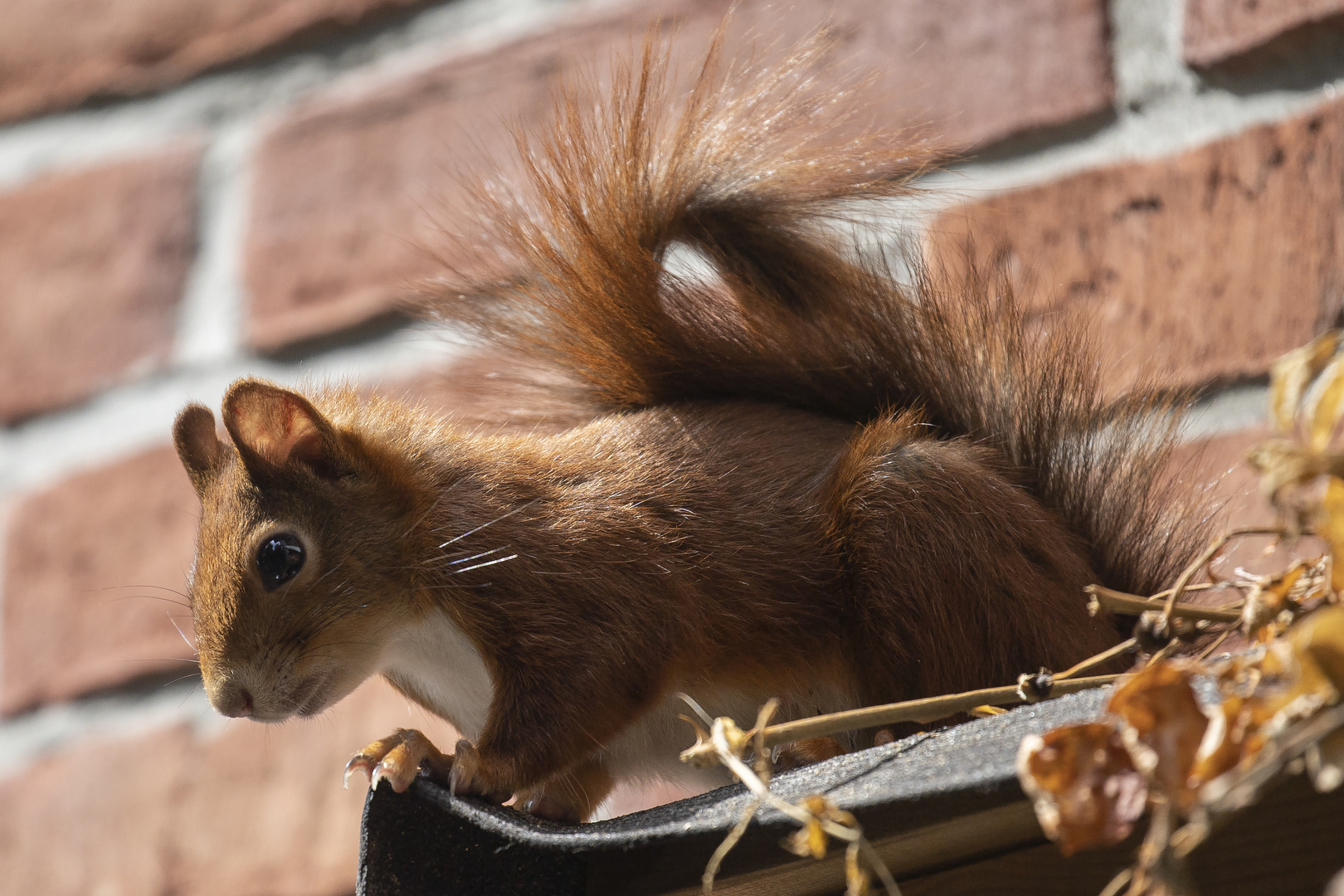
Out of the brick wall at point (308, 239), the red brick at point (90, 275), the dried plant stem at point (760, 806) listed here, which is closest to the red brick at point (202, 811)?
the brick wall at point (308, 239)

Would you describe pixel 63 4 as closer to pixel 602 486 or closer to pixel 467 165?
pixel 467 165

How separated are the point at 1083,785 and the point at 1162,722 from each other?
0.03 m

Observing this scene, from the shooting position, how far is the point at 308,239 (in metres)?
1.32

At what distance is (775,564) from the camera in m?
0.73

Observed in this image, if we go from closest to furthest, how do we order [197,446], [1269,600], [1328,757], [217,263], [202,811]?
[1328,757] < [1269,600] < [197,446] < [202,811] < [217,263]

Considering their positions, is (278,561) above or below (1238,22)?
below

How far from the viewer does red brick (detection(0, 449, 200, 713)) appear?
127 cm

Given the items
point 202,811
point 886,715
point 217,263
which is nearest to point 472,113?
point 217,263

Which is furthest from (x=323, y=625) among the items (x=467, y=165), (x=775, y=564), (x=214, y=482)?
(x=467, y=165)

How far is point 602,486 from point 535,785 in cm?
17

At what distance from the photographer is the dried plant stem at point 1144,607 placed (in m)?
0.47

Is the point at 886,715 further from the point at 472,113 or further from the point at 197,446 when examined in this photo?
the point at 472,113

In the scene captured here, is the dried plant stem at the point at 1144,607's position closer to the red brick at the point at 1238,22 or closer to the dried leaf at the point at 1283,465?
the dried leaf at the point at 1283,465

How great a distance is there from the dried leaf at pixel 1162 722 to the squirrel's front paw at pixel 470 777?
33cm
